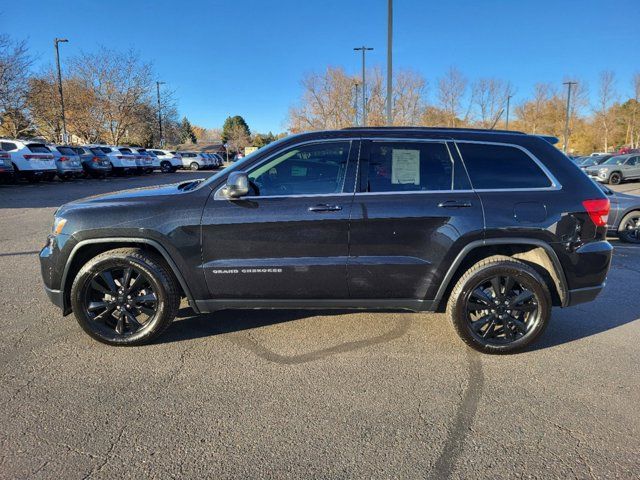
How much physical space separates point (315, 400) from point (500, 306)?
170cm

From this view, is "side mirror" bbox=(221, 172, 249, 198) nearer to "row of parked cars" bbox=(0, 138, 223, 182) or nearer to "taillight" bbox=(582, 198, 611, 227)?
"taillight" bbox=(582, 198, 611, 227)

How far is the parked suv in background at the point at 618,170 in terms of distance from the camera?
24.0 m

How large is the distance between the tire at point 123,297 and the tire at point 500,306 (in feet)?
7.63

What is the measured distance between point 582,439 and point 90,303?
3.63 m

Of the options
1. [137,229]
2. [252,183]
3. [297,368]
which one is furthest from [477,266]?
[137,229]

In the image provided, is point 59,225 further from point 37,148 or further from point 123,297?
point 37,148

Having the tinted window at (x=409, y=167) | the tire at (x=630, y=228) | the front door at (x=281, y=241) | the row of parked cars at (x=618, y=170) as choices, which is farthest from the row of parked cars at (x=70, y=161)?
the row of parked cars at (x=618, y=170)

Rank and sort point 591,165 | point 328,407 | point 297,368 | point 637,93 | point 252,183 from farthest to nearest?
1. point 637,93
2. point 591,165
3. point 252,183
4. point 297,368
5. point 328,407

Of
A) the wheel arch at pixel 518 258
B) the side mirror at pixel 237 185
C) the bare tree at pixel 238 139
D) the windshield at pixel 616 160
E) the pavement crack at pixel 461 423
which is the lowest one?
the pavement crack at pixel 461 423

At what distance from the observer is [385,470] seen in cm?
231

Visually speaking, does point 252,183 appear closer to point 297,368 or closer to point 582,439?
point 297,368

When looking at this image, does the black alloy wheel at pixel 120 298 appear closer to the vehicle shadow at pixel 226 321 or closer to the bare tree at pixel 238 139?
the vehicle shadow at pixel 226 321

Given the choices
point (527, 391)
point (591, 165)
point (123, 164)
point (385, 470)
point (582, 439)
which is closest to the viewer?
point (385, 470)

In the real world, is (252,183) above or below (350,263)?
above
